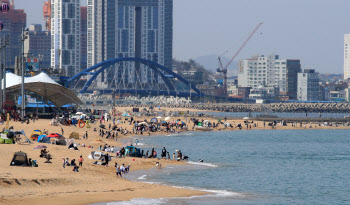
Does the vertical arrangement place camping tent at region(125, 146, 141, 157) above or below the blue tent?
A: below

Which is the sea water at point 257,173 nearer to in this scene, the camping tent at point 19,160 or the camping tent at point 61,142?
the camping tent at point 19,160

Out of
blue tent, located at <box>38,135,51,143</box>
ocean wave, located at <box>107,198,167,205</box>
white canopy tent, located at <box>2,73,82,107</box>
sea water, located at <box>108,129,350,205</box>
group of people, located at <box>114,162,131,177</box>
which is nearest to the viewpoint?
ocean wave, located at <box>107,198,167,205</box>

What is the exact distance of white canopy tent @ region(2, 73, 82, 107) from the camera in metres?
90.1

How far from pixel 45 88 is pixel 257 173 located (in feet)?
160

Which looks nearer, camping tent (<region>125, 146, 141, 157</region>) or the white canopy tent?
camping tent (<region>125, 146, 141, 157</region>)

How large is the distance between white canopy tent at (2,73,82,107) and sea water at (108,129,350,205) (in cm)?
1548

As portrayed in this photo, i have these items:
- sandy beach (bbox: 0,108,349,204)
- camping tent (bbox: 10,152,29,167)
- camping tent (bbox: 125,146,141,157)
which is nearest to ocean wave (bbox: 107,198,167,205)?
sandy beach (bbox: 0,108,349,204)

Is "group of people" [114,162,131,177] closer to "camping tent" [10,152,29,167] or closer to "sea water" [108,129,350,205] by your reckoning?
"sea water" [108,129,350,205]

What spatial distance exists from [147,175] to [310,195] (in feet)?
42.6

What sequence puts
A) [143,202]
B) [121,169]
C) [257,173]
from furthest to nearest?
1. [257,173]
2. [121,169]
3. [143,202]

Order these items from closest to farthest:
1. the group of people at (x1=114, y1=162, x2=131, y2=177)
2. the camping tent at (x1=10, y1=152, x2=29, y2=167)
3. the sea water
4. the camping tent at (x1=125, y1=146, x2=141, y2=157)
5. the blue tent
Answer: the sea water < the camping tent at (x1=10, y1=152, x2=29, y2=167) < the group of people at (x1=114, y1=162, x2=131, y2=177) < the blue tent < the camping tent at (x1=125, y1=146, x2=141, y2=157)

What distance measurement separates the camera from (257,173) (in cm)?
5350

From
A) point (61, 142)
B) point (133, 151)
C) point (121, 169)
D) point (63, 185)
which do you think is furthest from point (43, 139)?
point (63, 185)

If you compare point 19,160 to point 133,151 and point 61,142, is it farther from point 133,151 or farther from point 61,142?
point 133,151
